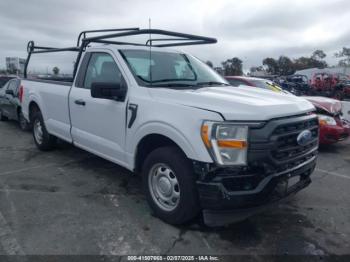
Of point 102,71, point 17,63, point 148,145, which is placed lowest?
point 148,145

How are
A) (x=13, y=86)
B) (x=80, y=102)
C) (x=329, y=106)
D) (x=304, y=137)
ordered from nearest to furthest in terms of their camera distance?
(x=304, y=137) < (x=80, y=102) < (x=329, y=106) < (x=13, y=86)

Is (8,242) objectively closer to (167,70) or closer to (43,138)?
(167,70)

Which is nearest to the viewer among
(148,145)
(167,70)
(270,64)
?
(148,145)

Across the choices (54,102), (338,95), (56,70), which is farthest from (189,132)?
(338,95)

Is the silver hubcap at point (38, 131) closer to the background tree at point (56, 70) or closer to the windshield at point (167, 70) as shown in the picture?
the background tree at point (56, 70)

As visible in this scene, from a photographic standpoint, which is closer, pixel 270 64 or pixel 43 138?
pixel 43 138

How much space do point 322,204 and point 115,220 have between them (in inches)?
102

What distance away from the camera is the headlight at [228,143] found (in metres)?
2.97

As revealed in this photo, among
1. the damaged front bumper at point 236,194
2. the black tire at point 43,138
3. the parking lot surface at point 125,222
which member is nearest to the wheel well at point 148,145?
the parking lot surface at point 125,222

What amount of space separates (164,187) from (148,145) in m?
0.56

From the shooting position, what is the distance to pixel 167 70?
4.36m

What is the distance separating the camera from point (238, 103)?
124 inches

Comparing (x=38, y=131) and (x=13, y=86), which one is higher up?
(x=13, y=86)

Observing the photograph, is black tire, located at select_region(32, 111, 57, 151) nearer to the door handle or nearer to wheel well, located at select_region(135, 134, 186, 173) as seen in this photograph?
the door handle
